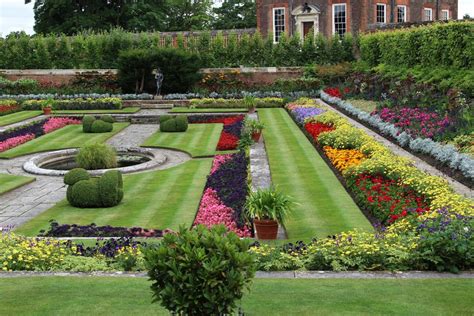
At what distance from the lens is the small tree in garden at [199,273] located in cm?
491

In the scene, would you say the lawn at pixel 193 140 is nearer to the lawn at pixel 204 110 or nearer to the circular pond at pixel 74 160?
the circular pond at pixel 74 160

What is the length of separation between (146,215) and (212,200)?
1.52 m

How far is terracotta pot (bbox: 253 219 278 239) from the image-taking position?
32.6ft

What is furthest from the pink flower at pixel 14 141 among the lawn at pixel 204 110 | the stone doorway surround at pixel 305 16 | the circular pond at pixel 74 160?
the stone doorway surround at pixel 305 16

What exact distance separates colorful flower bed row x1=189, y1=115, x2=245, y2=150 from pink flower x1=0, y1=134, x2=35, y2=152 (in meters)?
6.94

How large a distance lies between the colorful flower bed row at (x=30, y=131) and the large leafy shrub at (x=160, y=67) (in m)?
7.41

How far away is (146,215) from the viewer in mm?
12242

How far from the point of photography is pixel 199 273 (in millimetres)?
4914

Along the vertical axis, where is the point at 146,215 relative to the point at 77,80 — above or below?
below

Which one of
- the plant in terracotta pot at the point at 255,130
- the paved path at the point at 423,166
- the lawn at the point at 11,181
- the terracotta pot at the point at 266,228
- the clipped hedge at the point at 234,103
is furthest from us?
the clipped hedge at the point at 234,103

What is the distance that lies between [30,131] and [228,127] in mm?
7524

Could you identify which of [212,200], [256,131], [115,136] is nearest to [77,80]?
[115,136]

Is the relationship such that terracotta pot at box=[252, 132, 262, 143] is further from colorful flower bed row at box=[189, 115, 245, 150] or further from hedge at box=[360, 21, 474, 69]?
hedge at box=[360, 21, 474, 69]

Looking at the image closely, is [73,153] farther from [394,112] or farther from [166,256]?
[166,256]
